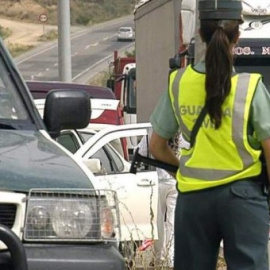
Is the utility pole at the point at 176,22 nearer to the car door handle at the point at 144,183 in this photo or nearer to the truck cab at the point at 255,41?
the truck cab at the point at 255,41

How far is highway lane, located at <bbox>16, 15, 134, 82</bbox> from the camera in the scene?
56.9 metres

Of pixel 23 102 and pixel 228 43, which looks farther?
pixel 23 102

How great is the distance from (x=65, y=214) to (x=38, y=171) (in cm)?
24

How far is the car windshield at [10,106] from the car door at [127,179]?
309 cm

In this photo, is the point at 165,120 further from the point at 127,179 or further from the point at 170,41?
the point at 170,41

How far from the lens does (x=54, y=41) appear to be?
75.3 metres

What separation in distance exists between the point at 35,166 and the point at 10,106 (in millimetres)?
1065

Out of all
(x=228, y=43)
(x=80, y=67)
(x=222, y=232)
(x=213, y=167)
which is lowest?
(x=80, y=67)

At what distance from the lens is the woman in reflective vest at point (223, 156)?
4.44 metres

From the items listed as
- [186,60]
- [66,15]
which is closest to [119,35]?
[66,15]

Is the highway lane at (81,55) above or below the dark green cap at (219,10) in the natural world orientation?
below

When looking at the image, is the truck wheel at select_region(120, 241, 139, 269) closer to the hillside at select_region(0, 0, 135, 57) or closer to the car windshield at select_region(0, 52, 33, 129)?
the car windshield at select_region(0, 52, 33, 129)

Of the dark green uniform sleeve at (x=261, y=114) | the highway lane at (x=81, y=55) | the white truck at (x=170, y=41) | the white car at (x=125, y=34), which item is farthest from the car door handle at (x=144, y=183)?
the white car at (x=125, y=34)

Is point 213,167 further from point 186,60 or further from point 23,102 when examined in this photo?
point 186,60
